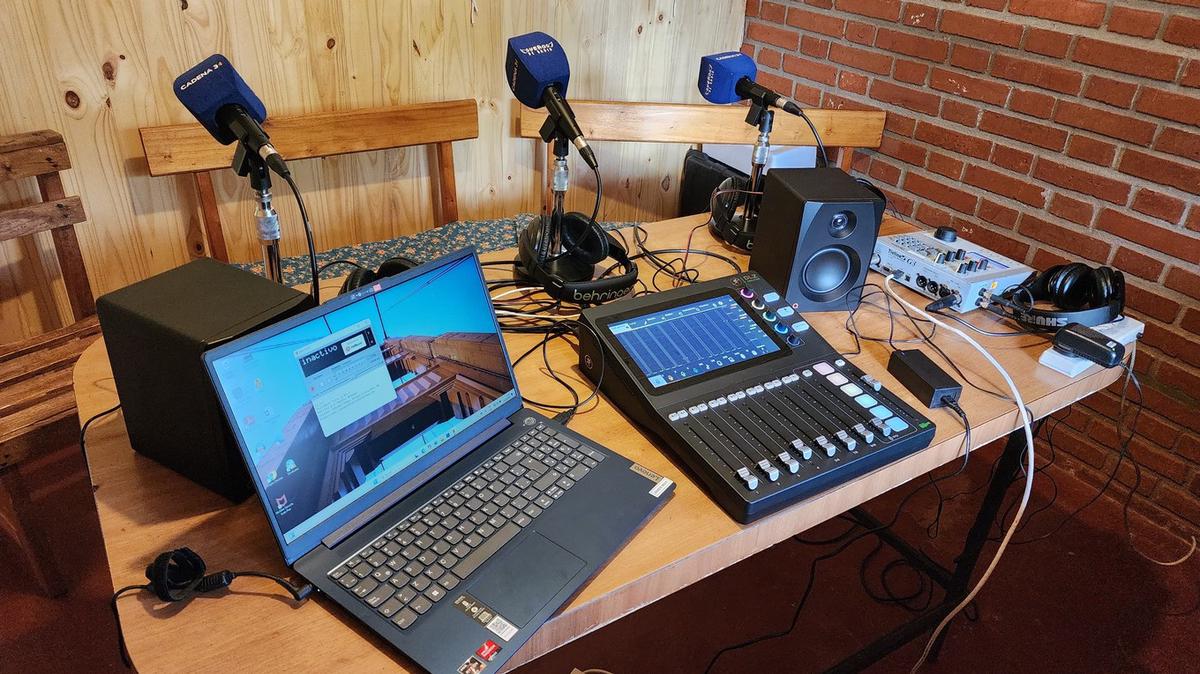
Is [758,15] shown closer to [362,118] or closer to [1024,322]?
[362,118]

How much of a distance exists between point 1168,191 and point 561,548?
1751 mm

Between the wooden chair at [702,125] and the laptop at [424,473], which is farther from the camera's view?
the wooden chair at [702,125]

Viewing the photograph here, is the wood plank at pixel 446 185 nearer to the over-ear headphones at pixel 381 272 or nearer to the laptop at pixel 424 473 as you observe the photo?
the over-ear headphones at pixel 381 272

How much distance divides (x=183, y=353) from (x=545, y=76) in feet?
2.43

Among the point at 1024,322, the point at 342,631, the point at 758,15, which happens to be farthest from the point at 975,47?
the point at 342,631

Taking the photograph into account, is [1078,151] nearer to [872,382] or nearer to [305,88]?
[872,382]

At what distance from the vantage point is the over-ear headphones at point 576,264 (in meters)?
1.35

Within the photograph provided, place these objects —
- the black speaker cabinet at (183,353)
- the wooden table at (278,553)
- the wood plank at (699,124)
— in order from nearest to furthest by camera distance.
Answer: the wooden table at (278,553), the black speaker cabinet at (183,353), the wood plank at (699,124)

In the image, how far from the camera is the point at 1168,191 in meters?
1.76

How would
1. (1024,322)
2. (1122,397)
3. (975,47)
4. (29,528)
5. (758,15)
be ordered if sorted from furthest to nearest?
1. (758,15)
2. (975,47)
3. (1122,397)
4. (29,528)
5. (1024,322)

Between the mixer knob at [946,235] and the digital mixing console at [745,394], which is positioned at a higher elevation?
the mixer knob at [946,235]

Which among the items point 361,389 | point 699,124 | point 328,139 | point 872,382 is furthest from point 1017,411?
point 328,139

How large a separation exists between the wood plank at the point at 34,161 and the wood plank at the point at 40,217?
71 mm

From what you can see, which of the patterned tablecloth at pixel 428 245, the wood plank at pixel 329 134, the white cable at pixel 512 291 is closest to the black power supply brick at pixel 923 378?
the white cable at pixel 512 291
